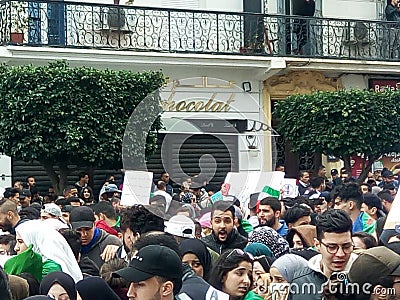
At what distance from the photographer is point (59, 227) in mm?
6836

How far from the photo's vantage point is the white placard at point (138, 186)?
8672 mm

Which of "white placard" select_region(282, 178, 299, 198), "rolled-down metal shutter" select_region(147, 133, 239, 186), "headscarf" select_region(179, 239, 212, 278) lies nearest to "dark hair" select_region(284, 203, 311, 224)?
"rolled-down metal shutter" select_region(147, 133, 239, 186)

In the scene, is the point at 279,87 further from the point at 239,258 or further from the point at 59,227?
the point at 239,258

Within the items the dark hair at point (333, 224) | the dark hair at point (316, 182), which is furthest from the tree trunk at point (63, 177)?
the dark hair at point (333, 224)

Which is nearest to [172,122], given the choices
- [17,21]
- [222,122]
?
[222,122]

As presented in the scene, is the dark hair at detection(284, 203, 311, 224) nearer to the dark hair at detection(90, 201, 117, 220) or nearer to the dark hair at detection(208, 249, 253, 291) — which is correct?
the dark hair at detection(90, 201, 117, 220)

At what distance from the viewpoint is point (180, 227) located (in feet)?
22.3

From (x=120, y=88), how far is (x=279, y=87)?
6587 mm

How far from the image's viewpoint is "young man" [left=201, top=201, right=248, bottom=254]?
675 cm

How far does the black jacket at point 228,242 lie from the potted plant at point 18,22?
11.1 meters

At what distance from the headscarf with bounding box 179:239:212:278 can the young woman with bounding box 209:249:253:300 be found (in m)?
0.40

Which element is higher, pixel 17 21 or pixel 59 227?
pixel 17 21

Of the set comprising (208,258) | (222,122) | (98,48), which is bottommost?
(208,258)

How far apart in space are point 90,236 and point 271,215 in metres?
1.78
